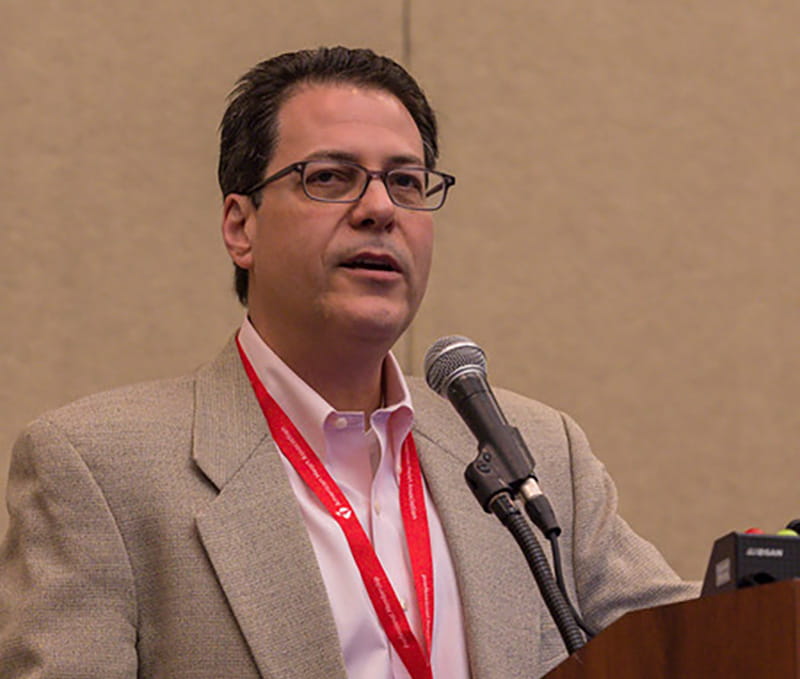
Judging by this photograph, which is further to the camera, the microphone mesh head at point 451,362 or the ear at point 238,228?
the ear at point 238,228

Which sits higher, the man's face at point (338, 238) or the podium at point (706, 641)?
the man's face at point (338, 238)

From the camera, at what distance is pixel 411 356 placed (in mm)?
2775

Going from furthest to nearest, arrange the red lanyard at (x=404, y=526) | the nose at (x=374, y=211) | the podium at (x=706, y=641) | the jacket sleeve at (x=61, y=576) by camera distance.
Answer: the nose at (x=374, y=211)
the red lanyard at (x=404, y=526)
the jacket sleeve at (x=61, y=576)
the podium at (x=706, y=641)

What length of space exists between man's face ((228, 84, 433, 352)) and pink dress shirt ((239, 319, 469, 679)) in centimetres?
10

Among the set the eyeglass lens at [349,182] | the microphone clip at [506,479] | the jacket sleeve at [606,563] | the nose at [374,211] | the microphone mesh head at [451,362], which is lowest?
the jacket sleeve at [606,563]

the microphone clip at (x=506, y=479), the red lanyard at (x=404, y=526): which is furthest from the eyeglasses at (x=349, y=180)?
the microphone clip at (x=506, y=479)

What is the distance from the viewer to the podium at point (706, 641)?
95 cm

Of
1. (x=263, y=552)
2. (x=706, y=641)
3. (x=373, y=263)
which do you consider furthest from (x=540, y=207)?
(x=706, y=641)

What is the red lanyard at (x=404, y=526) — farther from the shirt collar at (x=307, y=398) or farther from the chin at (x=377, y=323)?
the chin at (x=377, y=323)

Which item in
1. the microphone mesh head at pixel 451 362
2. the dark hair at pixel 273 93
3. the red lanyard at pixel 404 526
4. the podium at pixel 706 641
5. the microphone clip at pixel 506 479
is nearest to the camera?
the podium at pixel 706 641

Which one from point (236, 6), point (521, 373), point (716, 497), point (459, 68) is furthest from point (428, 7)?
point (716, 497)

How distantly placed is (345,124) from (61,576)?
2.66 ft

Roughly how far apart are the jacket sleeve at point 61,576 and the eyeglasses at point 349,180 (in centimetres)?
53

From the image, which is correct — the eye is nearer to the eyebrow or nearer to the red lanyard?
the eyebrow
